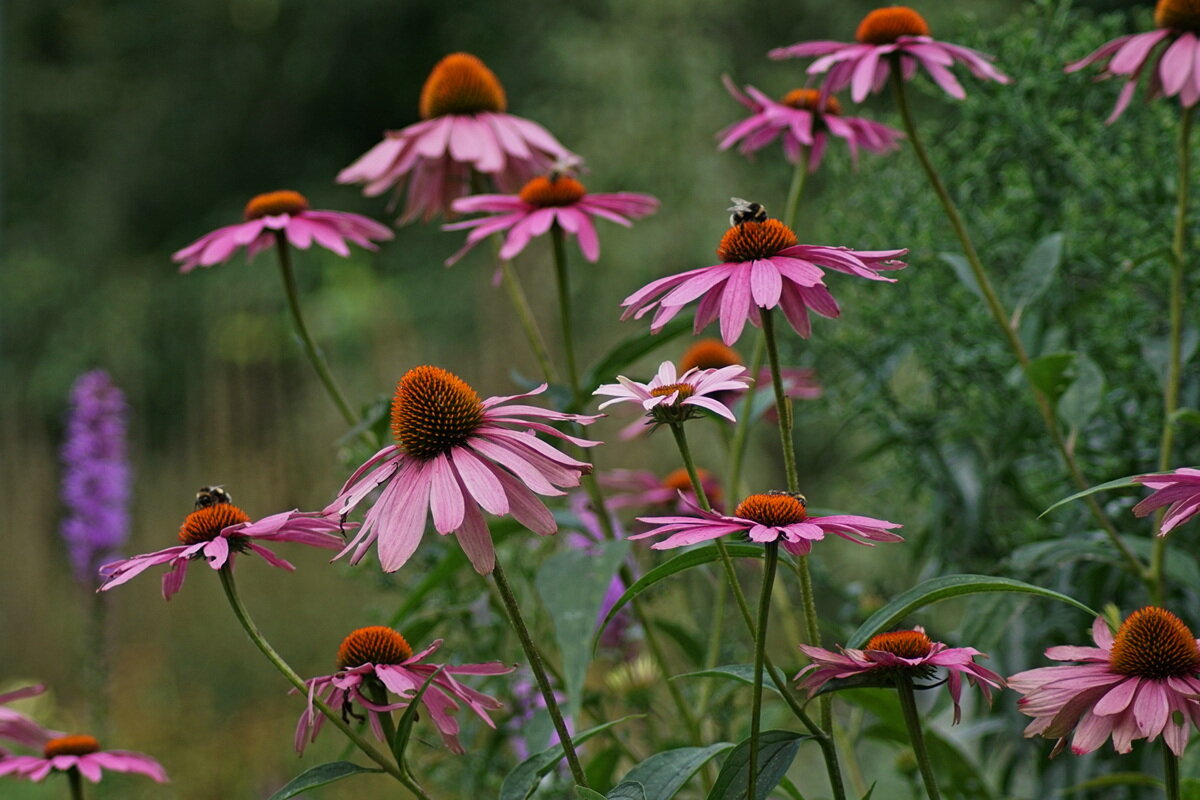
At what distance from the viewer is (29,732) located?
33.9 inches

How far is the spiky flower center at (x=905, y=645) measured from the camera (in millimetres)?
580

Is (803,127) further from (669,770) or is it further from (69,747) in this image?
(69,747)

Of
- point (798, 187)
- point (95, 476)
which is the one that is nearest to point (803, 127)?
point (798, 187)

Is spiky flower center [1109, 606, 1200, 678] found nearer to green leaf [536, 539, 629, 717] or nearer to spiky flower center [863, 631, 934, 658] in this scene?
spiky flower center [863, 631, 934, 658]

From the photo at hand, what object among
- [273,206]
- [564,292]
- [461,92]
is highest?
[461,92]

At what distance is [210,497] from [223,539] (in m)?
0.08

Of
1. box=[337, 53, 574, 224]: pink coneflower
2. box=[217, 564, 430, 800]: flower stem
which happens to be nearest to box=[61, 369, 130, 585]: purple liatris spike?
box=[337, 53, 574, 224]: pink coneflower

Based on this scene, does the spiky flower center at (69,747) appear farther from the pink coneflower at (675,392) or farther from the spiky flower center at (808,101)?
the spiky flower center at (808,101)

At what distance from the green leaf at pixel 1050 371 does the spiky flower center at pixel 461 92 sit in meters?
0.56

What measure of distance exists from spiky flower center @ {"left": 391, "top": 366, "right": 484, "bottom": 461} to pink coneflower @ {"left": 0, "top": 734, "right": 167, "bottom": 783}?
1.11 ft

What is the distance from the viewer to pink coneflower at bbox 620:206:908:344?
1.99 feet

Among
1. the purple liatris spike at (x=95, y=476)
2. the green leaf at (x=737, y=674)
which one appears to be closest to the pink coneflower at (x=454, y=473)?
the green leaf at (x=737, y=674)

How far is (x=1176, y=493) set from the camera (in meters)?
0.57

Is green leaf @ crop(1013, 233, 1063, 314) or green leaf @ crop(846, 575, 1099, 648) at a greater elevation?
green leaf @ crop(1013, 233, 1063, 314)
